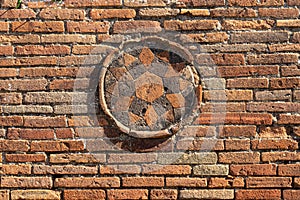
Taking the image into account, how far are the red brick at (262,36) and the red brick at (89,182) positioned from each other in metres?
1.28

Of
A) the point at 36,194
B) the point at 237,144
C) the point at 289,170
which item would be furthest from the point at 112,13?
the point at 289,170

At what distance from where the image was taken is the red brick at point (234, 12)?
3.32 m

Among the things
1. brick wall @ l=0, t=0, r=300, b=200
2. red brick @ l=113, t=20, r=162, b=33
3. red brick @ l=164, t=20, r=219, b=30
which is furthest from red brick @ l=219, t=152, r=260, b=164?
red brick @ l=113, t=20, r=162, b=33

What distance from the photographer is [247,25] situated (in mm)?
3320

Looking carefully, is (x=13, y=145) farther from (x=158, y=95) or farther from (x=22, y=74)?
(x=158, y=95)

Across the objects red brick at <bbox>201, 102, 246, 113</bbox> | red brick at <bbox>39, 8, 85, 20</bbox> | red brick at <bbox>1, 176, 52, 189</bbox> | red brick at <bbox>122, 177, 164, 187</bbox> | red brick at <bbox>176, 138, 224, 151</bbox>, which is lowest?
red brick at <bbox>1, 176, 52, 189</bbox>

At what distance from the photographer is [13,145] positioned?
11.0 ft

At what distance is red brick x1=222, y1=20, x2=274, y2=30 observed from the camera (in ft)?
10.9

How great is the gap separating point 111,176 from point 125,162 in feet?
0.45

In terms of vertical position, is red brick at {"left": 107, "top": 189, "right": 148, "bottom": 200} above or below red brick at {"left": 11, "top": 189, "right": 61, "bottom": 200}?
above

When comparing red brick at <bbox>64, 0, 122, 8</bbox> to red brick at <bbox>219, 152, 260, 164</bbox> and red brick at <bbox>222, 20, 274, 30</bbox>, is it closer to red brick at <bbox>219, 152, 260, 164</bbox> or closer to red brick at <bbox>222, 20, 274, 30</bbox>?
red brick at <bbox>222, 20, 274, 30</bbox>

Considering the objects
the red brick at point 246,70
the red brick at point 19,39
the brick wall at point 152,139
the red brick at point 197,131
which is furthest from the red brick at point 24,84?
the red brick at point 246,70

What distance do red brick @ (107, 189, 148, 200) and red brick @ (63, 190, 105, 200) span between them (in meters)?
0.06

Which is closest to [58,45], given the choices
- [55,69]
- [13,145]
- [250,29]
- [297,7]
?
[55,69]
